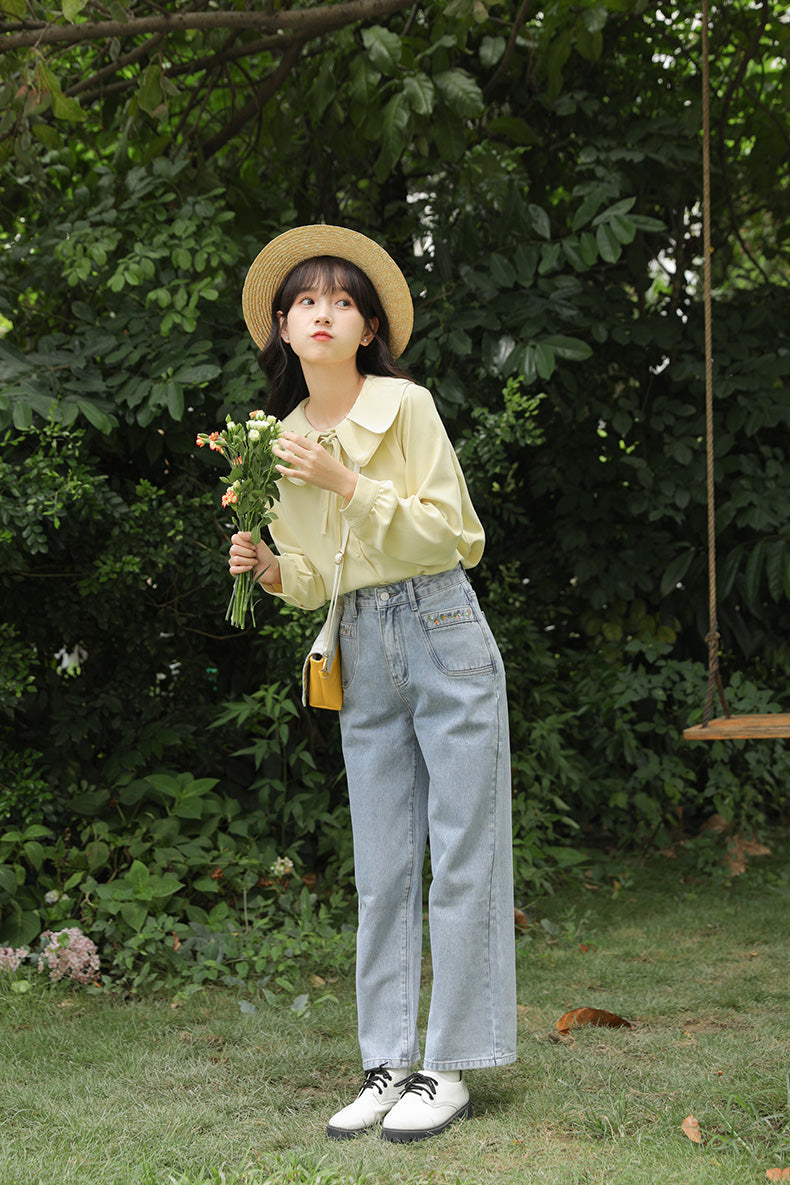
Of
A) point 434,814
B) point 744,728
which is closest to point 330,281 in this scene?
point 434,814

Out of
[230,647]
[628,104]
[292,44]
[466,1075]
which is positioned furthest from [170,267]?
[466,1075]

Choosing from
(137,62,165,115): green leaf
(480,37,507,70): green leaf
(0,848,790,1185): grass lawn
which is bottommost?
(0,848,790,1185): grass lawn

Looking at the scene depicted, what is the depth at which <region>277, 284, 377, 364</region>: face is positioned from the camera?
6.73 feet

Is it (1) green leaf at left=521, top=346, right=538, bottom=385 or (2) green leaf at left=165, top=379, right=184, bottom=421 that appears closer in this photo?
(2) green leaf at left=165, top=379, right=184, bottom=421

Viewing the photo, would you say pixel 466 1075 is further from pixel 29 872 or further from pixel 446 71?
pixel 446 71

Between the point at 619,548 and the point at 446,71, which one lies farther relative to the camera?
the point at 619,548

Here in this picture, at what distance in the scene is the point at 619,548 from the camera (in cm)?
438

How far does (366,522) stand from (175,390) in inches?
56.6

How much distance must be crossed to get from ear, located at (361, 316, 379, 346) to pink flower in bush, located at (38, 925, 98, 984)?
1.86m

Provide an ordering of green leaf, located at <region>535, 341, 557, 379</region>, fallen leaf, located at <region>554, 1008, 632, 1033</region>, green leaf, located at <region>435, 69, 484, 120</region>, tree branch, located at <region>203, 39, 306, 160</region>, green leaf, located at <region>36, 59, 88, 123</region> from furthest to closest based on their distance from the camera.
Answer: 1. tree branch, located at <region>203, 39, 306, 160</region>
2. green leaf, located at <region>435, 69, 484, 120</region>
3. green leaf, located at <region>535, 341, 557, 379</region>
4. green leaf, located at <region>36, 59, 88, 123</region>
5. fallen leaf, located at <region>554, 1008, 632, 1033</region>

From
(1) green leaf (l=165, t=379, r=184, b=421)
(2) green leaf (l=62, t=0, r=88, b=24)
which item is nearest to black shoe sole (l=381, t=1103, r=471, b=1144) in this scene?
(1) green leaf (l=165, t=379, r=184, b=421)

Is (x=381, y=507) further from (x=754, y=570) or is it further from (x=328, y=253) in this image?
(x=754, y=570)

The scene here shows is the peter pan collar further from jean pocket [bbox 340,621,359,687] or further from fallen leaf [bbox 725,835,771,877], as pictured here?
fallen leaf [bbox 725,835,771,877]

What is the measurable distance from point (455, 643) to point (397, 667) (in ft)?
0.40
